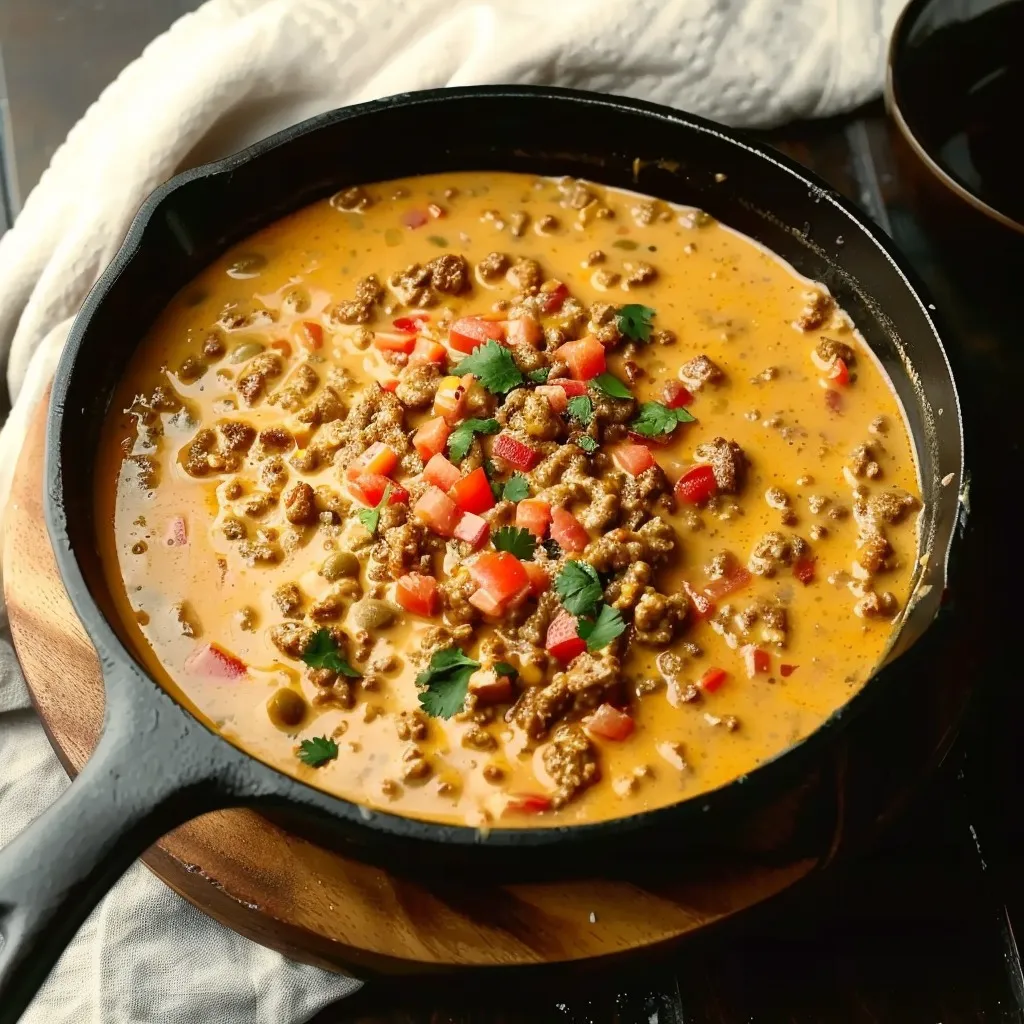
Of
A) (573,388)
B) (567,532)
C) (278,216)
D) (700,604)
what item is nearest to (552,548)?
(567,532)

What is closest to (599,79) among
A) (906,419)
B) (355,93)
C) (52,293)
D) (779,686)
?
(355,93)

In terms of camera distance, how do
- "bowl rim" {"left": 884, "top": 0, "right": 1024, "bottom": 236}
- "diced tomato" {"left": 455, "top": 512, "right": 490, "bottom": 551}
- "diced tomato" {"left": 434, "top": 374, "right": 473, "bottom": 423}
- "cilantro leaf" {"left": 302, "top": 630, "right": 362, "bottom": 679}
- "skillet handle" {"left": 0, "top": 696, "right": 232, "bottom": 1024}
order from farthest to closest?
"bowl rim" {"left": 884, "top": 0, "right": 1024, "bottom": 236} < "diced tomato" {"left": 434, "top": 374, "right": 473, "bottom": 423} < "diced tomato" {"left": 455, "top": 512, "right": 490, "bottom": 551} < "cilantro leaf" {"left": 302, "top": 630, "right": 362, "bottom": 679} < "skillet handle" {"left": 0, "top": 696, "right": 232, "bottom": 1024}

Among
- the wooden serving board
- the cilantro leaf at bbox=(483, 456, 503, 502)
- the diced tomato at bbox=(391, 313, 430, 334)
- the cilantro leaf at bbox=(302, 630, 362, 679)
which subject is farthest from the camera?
the diced tomato at bbox=(391, 313, 430, 334)

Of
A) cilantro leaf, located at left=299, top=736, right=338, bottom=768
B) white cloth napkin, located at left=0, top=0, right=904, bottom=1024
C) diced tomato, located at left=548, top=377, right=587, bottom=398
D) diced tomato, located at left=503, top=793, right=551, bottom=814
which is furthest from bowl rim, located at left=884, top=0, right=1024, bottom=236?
cilantro leaf, located at left=299, top=736, right=338, bottom=768

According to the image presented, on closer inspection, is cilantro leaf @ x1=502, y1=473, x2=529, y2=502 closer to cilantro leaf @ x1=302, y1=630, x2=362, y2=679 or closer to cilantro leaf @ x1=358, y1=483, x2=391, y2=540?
cilantro leaf @ x1=358, y1=483, x2=391, y2=540

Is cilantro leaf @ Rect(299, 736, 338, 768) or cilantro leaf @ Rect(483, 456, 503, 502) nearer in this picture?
cilantro leaf @ Rect(299, 736, 338, 768)

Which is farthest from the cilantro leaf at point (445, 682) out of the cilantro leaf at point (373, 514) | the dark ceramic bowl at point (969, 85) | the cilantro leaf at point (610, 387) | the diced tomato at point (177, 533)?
the dark ceramic bowl at point (969, 85)

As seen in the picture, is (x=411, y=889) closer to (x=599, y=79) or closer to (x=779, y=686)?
(x=779, y=686)
